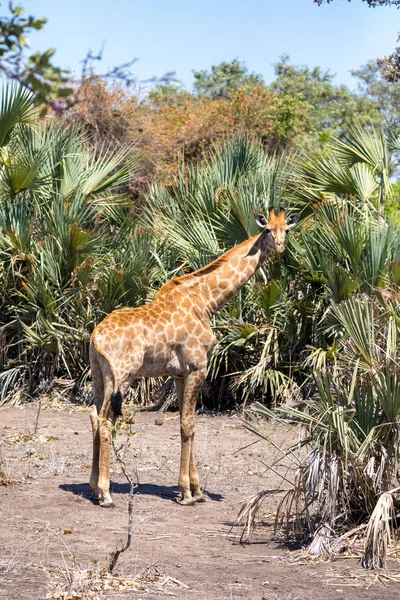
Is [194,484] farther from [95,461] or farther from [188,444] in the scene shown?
[95,461]

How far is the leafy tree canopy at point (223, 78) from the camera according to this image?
45469 millimetres

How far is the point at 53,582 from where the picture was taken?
5973mm

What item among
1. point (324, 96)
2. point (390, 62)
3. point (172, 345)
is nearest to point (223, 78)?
point (324, 96)

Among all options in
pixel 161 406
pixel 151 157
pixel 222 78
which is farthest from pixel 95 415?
pixel 222 78

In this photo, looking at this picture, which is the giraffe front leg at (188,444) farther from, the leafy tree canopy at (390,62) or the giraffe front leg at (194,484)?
the leafy tree canopy at (390,62)

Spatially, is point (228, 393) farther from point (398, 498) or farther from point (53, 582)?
point (53, 582)

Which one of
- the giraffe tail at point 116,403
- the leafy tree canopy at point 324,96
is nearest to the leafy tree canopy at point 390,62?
the giraffe tail at point 116,403

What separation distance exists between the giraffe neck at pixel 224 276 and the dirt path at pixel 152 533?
1.78 m

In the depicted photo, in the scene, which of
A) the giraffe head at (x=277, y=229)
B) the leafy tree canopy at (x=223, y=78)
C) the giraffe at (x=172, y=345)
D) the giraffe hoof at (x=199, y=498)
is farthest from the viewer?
the leafy tree canopy at (x=223, y=78)

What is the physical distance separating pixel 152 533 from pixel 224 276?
284cm

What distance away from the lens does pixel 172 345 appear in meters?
8.81

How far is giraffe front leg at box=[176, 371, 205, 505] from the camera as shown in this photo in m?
8.59

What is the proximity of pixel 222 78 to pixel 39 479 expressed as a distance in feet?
127

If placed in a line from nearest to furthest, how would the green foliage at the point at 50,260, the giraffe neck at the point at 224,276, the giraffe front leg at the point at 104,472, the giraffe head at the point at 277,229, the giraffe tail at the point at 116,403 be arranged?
the giraffe tail at the point at 116,403, the giraffe front leg at the point at 104,472, the giraffe neck at the point at 224,276, the giraffe head at the point at 277,229, the green foliage at the point at 50,260
